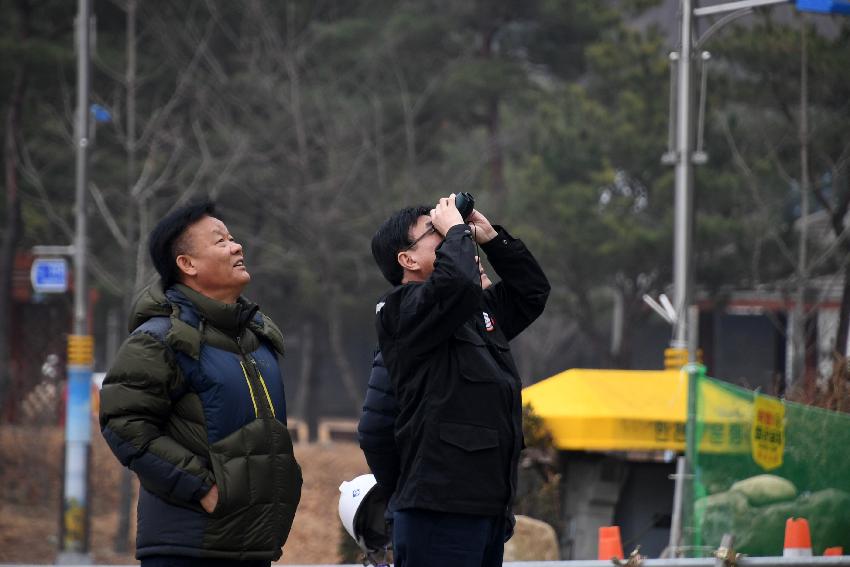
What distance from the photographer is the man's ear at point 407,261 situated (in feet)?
15.5

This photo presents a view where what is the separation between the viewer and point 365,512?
5.05 meters

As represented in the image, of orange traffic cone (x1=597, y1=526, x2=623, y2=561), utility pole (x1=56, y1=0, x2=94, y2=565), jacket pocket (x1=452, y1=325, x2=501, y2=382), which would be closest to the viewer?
jacket pocket (x1=452, y1=325, x2=501, y2=382)

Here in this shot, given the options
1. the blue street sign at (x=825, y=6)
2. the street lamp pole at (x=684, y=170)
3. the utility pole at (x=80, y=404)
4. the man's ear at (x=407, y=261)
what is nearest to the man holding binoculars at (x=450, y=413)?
the man's ear at (x=407, y=261)

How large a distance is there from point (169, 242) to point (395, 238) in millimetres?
697

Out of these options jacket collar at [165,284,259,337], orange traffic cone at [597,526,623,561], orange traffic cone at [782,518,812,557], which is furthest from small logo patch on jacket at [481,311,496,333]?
orange traffic cone at [782,518,812,557]

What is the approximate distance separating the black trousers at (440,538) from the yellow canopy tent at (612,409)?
7360mm

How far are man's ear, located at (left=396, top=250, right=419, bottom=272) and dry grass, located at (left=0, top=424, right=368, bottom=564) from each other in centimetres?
1646

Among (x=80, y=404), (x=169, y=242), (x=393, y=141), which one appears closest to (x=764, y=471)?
(x=169, y=242)

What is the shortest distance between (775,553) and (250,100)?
22834mm

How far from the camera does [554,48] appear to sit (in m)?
33.0

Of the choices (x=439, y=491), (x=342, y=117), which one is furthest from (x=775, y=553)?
(x=342, y=117)

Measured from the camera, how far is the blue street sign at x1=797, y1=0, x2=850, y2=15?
1197 cm

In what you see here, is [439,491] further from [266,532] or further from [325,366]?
[325,366]

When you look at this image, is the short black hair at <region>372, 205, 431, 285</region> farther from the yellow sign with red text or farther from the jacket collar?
the yellow sign with red text
